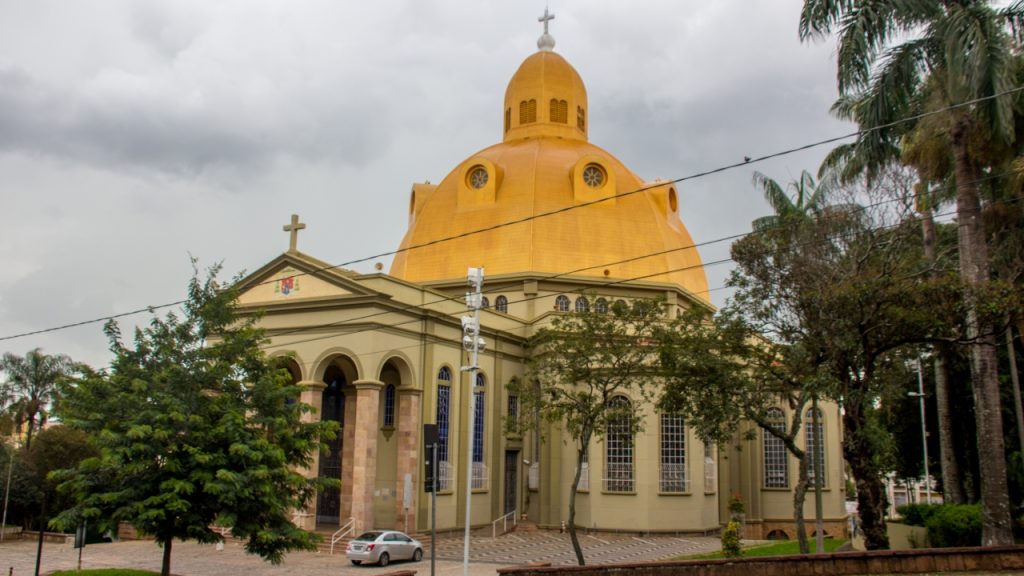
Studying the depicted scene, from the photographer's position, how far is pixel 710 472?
35000 mm

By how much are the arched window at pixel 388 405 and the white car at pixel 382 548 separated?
5963 millimetres

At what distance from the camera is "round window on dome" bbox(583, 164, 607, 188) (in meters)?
40.9

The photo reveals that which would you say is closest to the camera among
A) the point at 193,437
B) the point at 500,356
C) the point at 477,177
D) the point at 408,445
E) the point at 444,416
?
the point at 193,437

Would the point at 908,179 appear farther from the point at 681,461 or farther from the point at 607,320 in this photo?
the point at 681,461

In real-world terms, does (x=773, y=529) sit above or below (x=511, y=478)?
below

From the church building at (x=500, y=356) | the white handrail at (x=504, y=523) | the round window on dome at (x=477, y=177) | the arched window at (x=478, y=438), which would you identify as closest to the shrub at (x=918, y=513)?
the church building at (x=500, y=356)

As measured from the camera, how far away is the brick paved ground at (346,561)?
24859 mm

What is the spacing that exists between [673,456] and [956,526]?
13264mm

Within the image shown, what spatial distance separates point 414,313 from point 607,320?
8947mm

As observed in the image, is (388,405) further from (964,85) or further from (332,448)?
(964,85)

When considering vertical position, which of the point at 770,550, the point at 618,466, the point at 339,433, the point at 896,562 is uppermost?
the point at 339,433

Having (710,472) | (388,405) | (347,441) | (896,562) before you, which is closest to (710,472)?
(710,472)

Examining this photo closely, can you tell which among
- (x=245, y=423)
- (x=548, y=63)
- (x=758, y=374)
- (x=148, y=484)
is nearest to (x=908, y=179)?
(x=758, y=374)

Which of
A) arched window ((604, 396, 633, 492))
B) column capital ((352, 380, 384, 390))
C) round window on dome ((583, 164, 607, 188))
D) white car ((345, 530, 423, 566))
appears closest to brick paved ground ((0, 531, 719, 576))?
white car ((345, 530, 423, 566))
